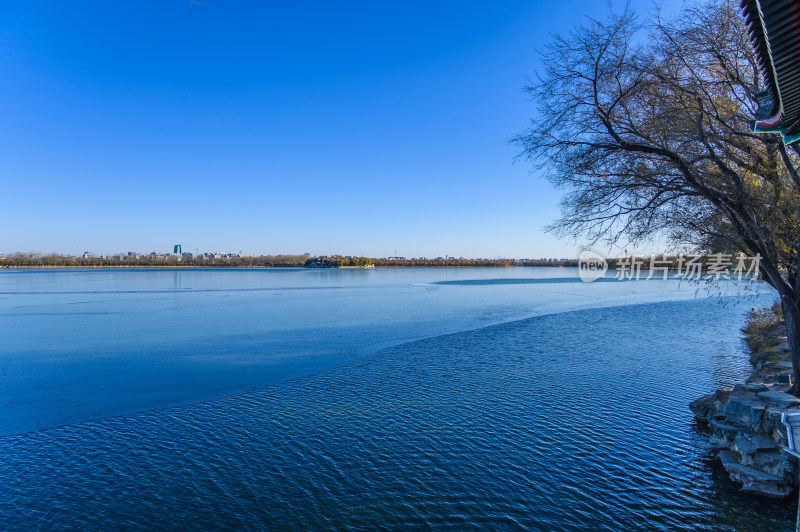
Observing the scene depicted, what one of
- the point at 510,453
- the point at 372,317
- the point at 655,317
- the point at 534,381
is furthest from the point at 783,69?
the point at 655,317

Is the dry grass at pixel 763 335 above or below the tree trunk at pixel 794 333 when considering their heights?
below

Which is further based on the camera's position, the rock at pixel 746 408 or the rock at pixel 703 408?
the rock at pixel 703 408

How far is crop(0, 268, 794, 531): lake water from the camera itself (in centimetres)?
602

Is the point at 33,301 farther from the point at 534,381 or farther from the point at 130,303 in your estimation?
the point at 534,381

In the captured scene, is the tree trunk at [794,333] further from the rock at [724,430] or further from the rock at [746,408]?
the rock at [724,430]

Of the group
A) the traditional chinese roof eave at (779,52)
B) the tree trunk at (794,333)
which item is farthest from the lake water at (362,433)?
the traditional chinese roof eave at (779,52)

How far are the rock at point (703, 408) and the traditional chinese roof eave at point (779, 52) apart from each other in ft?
21.8

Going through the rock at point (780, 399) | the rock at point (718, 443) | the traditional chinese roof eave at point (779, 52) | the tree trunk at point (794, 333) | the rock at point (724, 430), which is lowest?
the rock at point (718, 443)

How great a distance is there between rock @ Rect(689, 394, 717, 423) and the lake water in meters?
0.42

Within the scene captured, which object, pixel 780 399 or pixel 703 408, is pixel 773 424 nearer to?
pixel 780 399

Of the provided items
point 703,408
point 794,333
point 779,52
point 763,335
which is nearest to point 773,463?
point 703,408

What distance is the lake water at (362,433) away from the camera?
6023 mm

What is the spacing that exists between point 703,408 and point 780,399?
6.04 ft

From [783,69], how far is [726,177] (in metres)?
5.63
